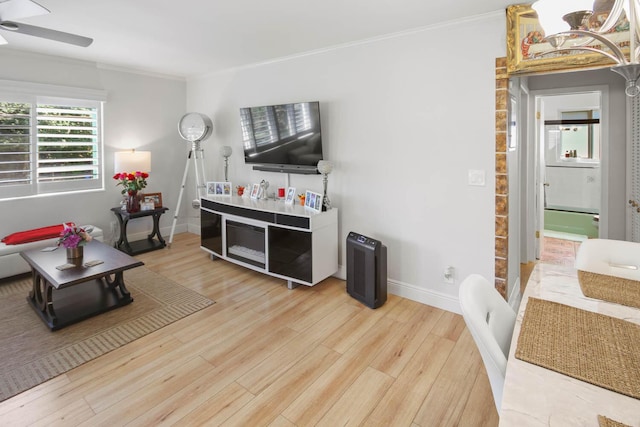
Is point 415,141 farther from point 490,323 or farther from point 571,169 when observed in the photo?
point 571,169

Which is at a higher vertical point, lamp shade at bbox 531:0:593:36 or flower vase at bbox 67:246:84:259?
lamp shade at bbox 531:0:593:36

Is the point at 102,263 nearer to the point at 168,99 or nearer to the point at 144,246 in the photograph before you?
the point at 144,246

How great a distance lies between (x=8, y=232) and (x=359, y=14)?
4409 mm

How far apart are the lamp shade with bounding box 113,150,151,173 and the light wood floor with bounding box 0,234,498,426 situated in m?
2.55

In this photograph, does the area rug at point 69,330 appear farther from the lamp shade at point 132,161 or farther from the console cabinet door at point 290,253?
the lamp shade at point 132,161

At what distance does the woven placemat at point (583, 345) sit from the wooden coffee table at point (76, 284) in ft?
9.63

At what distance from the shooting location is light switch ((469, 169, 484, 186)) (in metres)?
2.78

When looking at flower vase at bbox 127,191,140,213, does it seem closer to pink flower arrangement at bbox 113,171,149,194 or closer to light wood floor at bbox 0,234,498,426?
pink flower arrangement at bbox 113,171,149,194

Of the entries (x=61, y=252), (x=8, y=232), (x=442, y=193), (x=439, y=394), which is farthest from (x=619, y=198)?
(x=8, y=232)

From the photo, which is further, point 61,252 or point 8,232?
point 8,232

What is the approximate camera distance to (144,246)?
4785mm

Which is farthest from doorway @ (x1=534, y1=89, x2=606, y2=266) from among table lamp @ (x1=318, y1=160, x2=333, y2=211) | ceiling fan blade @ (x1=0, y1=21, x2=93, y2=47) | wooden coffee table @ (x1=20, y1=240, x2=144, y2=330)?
ceiling fan blade @ (x1=0, y1=21, x2=93, y2=47)

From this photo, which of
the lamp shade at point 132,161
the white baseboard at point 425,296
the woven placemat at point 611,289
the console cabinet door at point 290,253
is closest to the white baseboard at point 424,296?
the white baseboard at point 425,296

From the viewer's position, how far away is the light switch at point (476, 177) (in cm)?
278
